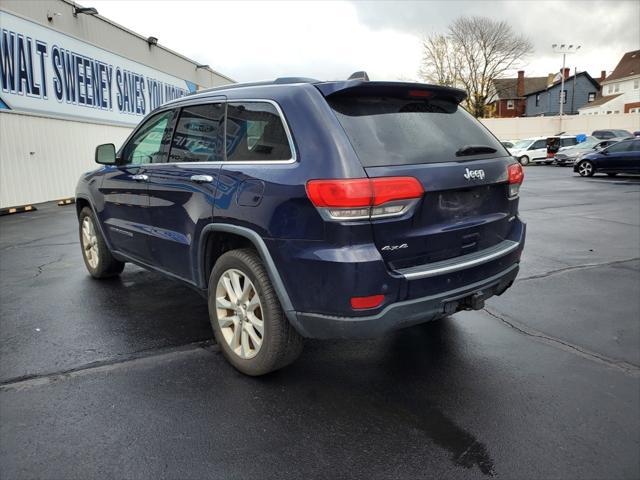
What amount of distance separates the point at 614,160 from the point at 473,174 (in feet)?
64.1

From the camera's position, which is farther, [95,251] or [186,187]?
[95,251]

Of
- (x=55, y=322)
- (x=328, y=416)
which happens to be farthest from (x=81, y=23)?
(x=328, y=416)

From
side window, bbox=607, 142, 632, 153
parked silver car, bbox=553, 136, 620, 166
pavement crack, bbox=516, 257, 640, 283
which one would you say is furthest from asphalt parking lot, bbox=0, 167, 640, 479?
parked silver car, bbox=553, 136, 620, 166

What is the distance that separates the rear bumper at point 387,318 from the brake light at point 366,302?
63mm

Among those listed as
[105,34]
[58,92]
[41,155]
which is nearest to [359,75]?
[41,155]

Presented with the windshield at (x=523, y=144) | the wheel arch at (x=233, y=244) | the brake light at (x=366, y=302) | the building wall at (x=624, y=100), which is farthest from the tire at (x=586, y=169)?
the building wall at (x=624, y=100)

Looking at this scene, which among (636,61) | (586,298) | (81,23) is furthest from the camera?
(636,61)

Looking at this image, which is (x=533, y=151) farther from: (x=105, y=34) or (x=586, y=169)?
(x=105, y=34)

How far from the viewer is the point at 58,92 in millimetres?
16203

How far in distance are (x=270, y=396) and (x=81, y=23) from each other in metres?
18.6

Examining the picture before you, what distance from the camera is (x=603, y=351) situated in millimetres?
3787

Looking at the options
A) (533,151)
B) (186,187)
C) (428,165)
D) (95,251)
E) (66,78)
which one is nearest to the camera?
(428,165)

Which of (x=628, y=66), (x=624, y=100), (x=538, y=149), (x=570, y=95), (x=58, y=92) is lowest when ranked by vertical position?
(x=538, y=149)

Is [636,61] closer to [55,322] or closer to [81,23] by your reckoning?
[81,23]
